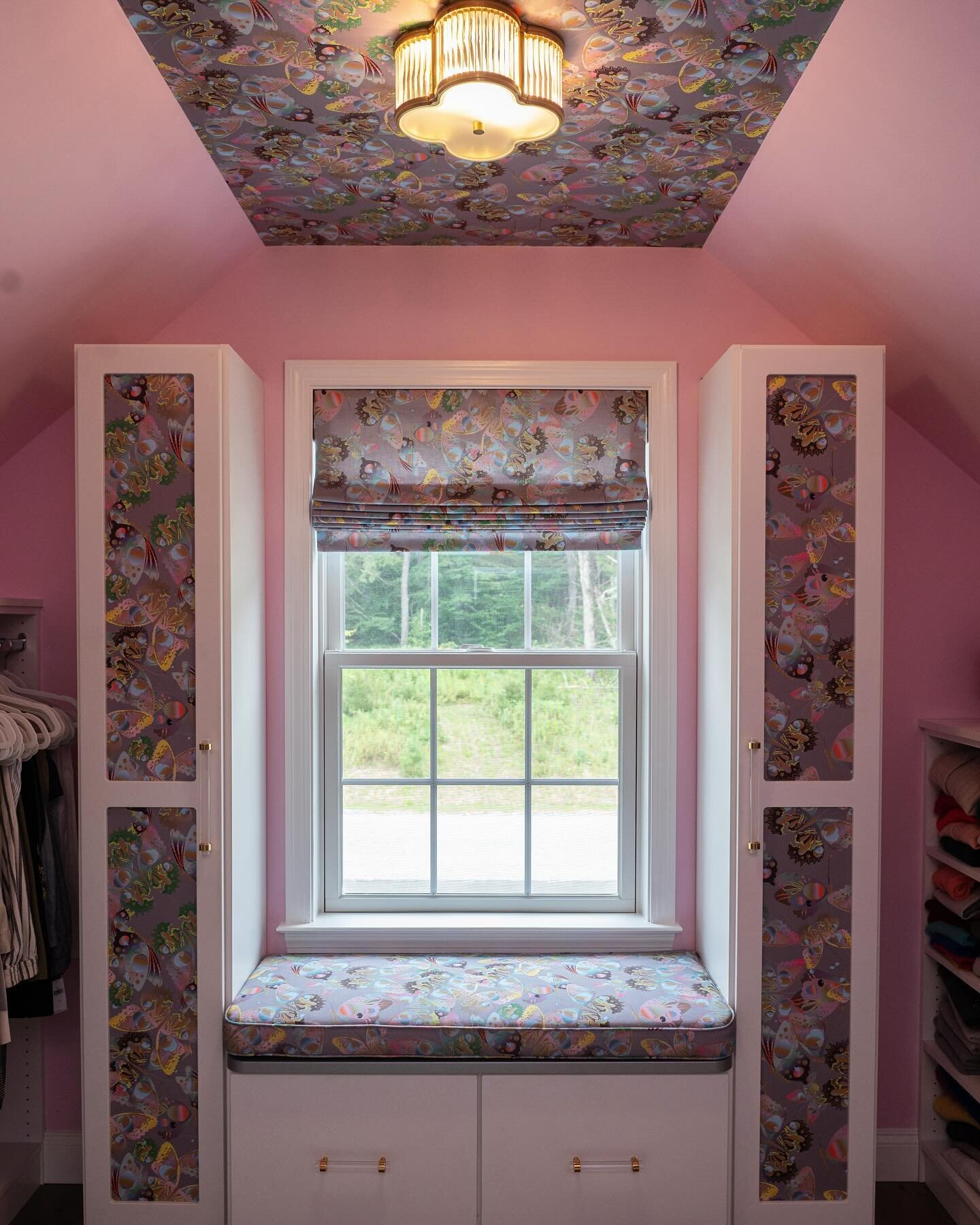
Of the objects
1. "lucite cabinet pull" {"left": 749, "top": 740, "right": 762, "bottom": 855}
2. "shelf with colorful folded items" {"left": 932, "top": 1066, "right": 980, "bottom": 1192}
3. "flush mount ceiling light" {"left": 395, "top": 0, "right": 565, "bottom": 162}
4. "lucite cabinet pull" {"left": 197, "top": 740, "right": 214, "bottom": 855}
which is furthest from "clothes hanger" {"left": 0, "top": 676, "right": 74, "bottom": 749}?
"shelf with colorful folded items" {"left": 932, "top": 1066, "right": 980, "bottom": 1192}

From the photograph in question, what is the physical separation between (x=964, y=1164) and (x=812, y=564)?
1744 mm

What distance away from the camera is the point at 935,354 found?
Result: 2191 millimetres

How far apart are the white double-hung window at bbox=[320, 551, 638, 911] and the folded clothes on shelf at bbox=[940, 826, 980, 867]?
888 mm

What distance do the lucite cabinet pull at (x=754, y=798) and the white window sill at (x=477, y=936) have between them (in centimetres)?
54

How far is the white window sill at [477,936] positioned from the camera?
2533 millimetres

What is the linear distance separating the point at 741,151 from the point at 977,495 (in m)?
1.27

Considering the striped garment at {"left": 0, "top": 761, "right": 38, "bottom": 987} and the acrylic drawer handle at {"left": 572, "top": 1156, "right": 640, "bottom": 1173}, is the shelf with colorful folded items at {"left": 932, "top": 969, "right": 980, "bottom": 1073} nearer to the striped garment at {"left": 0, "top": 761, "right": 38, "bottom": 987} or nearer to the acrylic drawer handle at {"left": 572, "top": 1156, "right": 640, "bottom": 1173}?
the acrylic drawer handle at {"left": 572, "top": 1156, "right": 640, "bottom": 1173}

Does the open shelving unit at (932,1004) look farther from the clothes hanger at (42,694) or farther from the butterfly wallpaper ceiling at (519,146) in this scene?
the clothes hanger at (42,694)

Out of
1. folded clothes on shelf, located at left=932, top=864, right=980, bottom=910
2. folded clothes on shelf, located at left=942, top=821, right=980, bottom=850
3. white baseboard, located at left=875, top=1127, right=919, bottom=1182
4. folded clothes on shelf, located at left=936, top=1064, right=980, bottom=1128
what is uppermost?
folded clothes on shelf, located at left=942, top=821, right=980, bottom=850

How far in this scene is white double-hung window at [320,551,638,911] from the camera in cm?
267

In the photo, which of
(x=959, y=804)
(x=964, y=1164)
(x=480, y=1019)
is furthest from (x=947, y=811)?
(x=480, y=1019)

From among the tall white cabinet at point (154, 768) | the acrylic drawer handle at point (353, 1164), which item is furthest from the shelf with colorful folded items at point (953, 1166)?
the tall white cabinet at point (154, 768)

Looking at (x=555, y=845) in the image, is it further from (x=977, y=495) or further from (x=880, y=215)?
(x=880, y=215)

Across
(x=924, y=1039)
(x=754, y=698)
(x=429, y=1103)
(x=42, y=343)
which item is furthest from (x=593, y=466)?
(x=924, y=1039)
